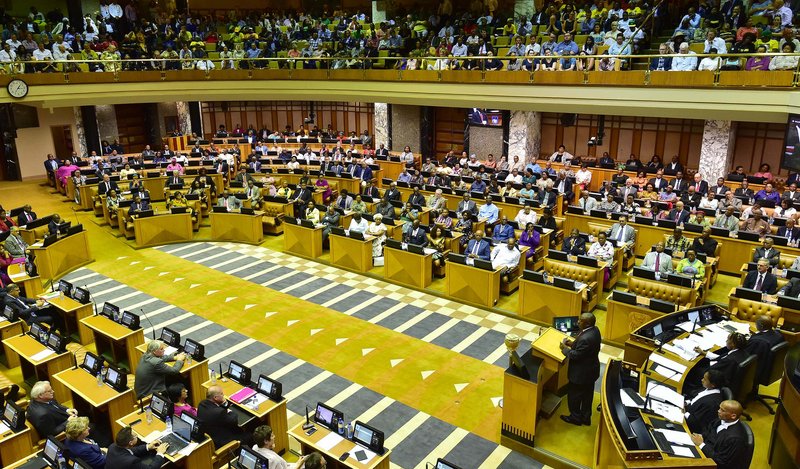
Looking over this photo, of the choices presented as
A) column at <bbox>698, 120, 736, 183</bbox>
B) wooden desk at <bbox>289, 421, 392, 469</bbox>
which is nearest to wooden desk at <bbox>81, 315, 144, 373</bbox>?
wooden desk at <bbox>289, 421, 392, 469</bbox>

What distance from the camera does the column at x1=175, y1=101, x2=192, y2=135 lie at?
28047mm

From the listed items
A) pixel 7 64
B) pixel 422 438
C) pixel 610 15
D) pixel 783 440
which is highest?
pixel 610 15

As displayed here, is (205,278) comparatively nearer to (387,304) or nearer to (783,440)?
(387,304)

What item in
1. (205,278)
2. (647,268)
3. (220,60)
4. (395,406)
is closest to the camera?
(395,406)

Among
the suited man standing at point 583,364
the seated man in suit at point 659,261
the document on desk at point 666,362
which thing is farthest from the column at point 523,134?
the suited man standing at point 583,364

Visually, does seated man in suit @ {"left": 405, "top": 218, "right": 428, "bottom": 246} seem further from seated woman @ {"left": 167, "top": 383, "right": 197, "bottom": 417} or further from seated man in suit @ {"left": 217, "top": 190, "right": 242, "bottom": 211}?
seated woman @ {"left": 167, "top": 383, "right": 197, "bottom": 417}

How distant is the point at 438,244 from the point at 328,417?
24.7 ft

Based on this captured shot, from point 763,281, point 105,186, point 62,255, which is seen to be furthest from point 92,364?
point 105,186

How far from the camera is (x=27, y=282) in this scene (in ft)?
39.2

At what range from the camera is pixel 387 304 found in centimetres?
1245

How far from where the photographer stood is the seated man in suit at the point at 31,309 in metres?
10.1

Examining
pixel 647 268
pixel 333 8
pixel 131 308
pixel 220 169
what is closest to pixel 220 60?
pixel 220 169

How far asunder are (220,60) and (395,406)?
18541 mm

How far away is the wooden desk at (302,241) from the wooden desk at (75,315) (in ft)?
18.4
